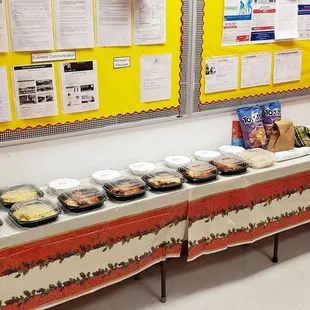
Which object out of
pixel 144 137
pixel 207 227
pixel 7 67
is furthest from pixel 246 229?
pixel 7 67

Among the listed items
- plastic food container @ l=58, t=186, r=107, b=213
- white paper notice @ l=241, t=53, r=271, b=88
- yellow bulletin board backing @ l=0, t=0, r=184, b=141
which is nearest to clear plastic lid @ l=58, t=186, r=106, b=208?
plastic food container @ l=58, t=186, r=107, b=213

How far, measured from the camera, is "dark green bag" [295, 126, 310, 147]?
2984 mm

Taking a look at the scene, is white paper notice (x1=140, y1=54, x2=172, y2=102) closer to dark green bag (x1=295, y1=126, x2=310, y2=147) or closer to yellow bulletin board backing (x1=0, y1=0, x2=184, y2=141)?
yellow bulletin board backing (x1=0, y1=0, x2=184, y2=141)

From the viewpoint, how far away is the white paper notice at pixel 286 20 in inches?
111

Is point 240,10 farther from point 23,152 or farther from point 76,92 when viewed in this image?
point 23,152

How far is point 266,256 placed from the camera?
9.77 ft

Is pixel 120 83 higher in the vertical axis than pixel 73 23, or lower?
lower

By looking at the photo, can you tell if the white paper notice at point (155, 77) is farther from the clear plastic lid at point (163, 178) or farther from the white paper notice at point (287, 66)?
the white paper notice at point (287, 66)

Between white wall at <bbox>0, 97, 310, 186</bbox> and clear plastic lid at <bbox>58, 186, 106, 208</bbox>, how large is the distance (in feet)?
0.74

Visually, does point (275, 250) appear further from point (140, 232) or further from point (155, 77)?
point (155, 77)

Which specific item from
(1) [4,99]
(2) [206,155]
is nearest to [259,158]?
(2) [206,155]

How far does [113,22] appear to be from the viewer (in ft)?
7.52

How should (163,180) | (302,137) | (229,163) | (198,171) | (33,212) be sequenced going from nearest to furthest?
(33,212), (163,180), (198,171), (229,163), (302,137)

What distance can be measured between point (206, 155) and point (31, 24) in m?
1.24
